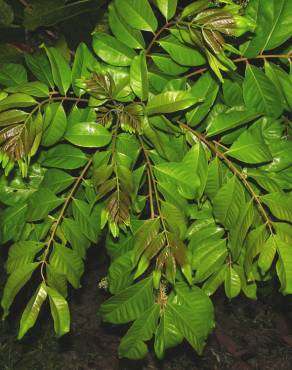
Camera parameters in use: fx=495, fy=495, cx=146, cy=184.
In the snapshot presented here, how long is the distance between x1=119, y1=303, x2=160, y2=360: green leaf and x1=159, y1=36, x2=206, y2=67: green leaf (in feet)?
2.09

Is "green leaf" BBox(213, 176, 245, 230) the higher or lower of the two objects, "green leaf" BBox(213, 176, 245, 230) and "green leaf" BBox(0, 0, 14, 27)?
the lower

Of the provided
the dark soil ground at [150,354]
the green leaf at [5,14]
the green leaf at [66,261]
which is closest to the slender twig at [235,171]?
the green leaf at [66,261]

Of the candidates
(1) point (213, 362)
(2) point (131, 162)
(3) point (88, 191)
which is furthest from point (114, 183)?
(1) point (213, 362)

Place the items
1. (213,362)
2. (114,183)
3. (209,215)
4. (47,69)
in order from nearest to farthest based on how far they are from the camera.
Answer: (114,183), (47,69), (209,215), (213,362)


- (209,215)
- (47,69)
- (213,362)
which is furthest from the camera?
(213,362)

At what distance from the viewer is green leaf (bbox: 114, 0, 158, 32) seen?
1.20m

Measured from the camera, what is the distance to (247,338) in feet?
9.40

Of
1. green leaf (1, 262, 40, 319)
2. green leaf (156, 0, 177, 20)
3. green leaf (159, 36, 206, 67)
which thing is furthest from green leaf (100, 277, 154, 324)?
green leaf (156, 0, 177, 20)

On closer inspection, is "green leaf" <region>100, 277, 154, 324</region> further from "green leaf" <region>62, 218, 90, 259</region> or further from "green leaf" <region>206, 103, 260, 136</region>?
"green leaf" <region>206, 103, 260, 136</region>

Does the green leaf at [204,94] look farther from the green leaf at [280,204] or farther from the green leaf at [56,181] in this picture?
the green leaf at [56,181]

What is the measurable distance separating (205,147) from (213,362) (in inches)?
69.7

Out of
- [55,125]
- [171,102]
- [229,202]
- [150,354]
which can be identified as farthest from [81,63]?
[150,354]

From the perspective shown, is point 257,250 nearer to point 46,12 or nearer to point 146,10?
point 146,10

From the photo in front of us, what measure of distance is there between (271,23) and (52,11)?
1.88ft
